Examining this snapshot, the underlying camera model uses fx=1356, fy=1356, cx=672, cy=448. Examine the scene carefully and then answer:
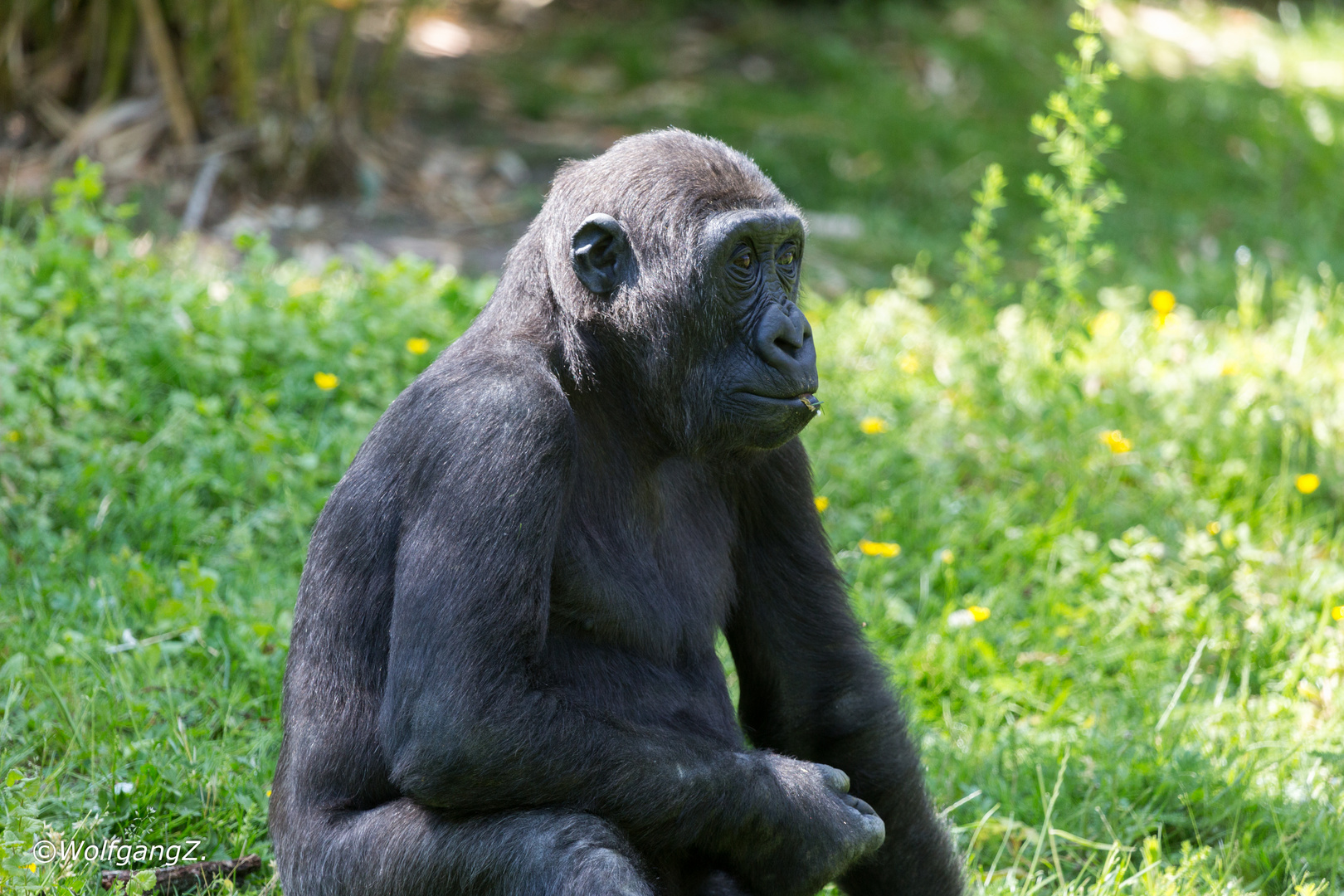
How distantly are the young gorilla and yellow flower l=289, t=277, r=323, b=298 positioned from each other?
3552mm

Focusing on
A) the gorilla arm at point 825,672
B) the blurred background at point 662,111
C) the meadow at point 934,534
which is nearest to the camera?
the gorilla arm at point 825,672

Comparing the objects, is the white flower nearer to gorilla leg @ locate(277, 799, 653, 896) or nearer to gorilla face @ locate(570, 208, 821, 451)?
gorilla face @ locate(570, 208, 821, 451)

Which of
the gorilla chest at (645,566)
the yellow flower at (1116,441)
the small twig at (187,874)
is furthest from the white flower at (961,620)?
the small twig at (187,874)

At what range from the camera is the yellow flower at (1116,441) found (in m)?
6.15

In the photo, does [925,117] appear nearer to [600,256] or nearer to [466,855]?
[600,256]

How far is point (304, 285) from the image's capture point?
24.0 feet

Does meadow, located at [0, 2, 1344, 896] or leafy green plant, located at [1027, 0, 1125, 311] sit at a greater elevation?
leafy green plant, located at [1027, 0, 1125, 311]

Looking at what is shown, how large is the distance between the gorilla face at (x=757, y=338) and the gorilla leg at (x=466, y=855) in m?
1.10

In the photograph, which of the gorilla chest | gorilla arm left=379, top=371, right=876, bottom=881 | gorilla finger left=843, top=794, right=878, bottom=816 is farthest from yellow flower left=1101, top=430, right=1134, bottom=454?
Result: gorilla arm left=379, top=371, right=876, bottom=881

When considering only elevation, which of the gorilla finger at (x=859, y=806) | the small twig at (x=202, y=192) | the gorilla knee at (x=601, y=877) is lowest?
the small twig at (x=202, y=192)

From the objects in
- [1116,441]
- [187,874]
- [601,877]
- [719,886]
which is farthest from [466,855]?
[1116,441]

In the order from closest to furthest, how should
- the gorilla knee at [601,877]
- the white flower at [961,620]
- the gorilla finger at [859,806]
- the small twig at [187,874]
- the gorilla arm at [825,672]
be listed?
the gorilla knee at [601,877], the gorilla finger at [859,806], the small twig at [187,874], the gorilla arm at [825,672], the white flower at [961,620]

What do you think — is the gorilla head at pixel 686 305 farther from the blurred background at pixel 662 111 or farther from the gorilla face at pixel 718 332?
the blurred background at pixel 662 111

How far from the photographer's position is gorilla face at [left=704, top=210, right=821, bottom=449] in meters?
3.53
